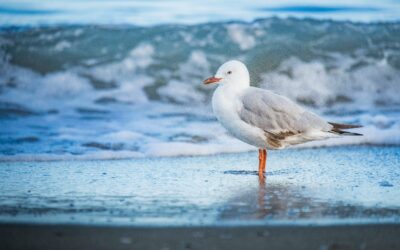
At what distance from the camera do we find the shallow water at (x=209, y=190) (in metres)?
4.55

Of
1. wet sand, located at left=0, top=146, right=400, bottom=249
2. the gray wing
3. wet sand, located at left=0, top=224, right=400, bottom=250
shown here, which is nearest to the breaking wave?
wet sand, located at left=0, top=146, right=400, bottom=249

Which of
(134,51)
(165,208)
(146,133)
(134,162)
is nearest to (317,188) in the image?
(165,208)

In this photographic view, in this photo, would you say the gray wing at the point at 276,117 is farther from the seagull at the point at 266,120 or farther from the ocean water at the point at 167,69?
the ocean water at the point at 167,69

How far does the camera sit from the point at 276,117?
602 cm

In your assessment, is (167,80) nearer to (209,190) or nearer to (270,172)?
(270,172)

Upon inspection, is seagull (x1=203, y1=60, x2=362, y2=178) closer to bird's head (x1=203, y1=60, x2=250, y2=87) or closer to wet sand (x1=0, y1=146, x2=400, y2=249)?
bird's head (x1=203, y1=60, x2=250, y2=87)

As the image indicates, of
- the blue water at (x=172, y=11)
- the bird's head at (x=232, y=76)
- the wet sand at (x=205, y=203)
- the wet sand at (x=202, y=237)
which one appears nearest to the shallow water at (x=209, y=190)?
the wet sand at (x=205, y=203)

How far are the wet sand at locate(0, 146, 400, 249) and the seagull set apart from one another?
24 centimetres

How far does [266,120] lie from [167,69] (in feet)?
14.0

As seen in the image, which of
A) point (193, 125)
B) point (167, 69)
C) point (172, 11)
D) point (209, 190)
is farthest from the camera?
point (172, 11)

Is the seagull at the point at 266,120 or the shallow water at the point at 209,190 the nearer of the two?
the shallow water at the point at 209,190

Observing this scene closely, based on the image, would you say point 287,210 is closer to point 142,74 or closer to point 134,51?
point 142,74

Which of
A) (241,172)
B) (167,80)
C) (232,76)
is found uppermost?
(167,80)

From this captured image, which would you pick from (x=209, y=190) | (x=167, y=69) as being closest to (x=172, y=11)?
(x=167, y=69)
